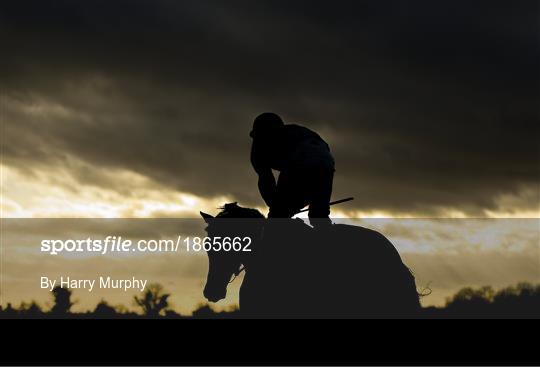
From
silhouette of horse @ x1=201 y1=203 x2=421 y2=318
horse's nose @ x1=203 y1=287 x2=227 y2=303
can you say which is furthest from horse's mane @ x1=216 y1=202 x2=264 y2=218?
horse's nose @ x1=203 y1=287 x2=227 y2=303

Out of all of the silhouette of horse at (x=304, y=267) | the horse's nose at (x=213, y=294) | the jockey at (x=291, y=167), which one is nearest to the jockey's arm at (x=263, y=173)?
the jockey at (x=291, y=167)

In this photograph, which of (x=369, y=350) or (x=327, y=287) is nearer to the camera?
(x=369, y=350)

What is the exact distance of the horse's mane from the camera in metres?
15.5

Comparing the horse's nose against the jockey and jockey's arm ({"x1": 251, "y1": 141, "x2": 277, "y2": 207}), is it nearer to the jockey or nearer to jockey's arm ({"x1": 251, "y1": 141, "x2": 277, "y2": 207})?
the jockey

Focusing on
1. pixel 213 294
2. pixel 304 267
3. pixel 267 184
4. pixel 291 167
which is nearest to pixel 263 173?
pixel 267 184

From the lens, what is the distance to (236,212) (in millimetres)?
15578

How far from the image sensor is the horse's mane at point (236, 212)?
15539 mm

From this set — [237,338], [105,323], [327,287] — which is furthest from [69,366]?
[327,287]

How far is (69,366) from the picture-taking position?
1461 cm

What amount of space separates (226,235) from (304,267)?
1.33 metres

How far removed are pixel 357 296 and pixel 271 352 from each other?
6.05 ft

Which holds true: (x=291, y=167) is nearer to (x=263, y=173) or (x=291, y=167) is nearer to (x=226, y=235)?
(x=263, y=173)

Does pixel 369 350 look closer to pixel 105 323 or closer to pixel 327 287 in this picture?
pixel 327 287

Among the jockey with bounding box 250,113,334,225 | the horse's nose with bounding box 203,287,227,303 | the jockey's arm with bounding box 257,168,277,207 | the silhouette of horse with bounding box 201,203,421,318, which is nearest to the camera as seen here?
the silhouette of horse with bounding box 201,203,421,318
